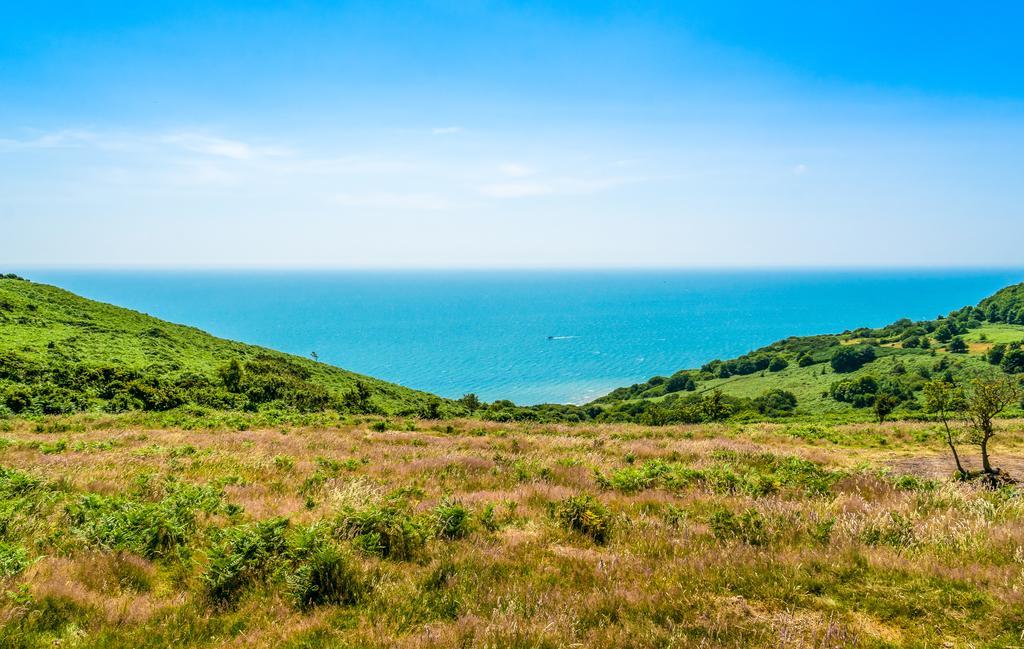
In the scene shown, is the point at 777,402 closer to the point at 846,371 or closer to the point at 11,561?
the point at 846,371

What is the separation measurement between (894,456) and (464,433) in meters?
19.4

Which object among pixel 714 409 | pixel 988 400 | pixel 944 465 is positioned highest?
pixel 988 400

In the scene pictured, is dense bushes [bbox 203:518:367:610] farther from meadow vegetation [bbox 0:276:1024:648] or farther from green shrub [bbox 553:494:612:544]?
green shrub [bbox 553:494:612:544]

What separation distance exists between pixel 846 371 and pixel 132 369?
102799mm

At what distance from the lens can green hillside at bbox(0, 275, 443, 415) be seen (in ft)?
107

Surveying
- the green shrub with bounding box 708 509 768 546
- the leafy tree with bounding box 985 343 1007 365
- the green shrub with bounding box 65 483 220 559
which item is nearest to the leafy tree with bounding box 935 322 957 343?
the leafy tree with bounding box 985 343 1007 365

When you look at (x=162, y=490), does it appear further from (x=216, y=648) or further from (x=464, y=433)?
(x=464, y=433)

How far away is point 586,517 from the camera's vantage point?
7730 millimetres

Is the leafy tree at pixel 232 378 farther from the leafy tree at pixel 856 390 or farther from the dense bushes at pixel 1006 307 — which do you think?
the dense bushes at pixel 1006 307

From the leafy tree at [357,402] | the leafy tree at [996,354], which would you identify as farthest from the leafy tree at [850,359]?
the leafy tree at [357,402]

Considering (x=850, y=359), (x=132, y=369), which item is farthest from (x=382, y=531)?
(x=850, y=359)

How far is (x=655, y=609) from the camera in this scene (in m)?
4.97

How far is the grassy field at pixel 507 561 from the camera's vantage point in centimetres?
464

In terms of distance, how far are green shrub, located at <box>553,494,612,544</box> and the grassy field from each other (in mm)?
26
